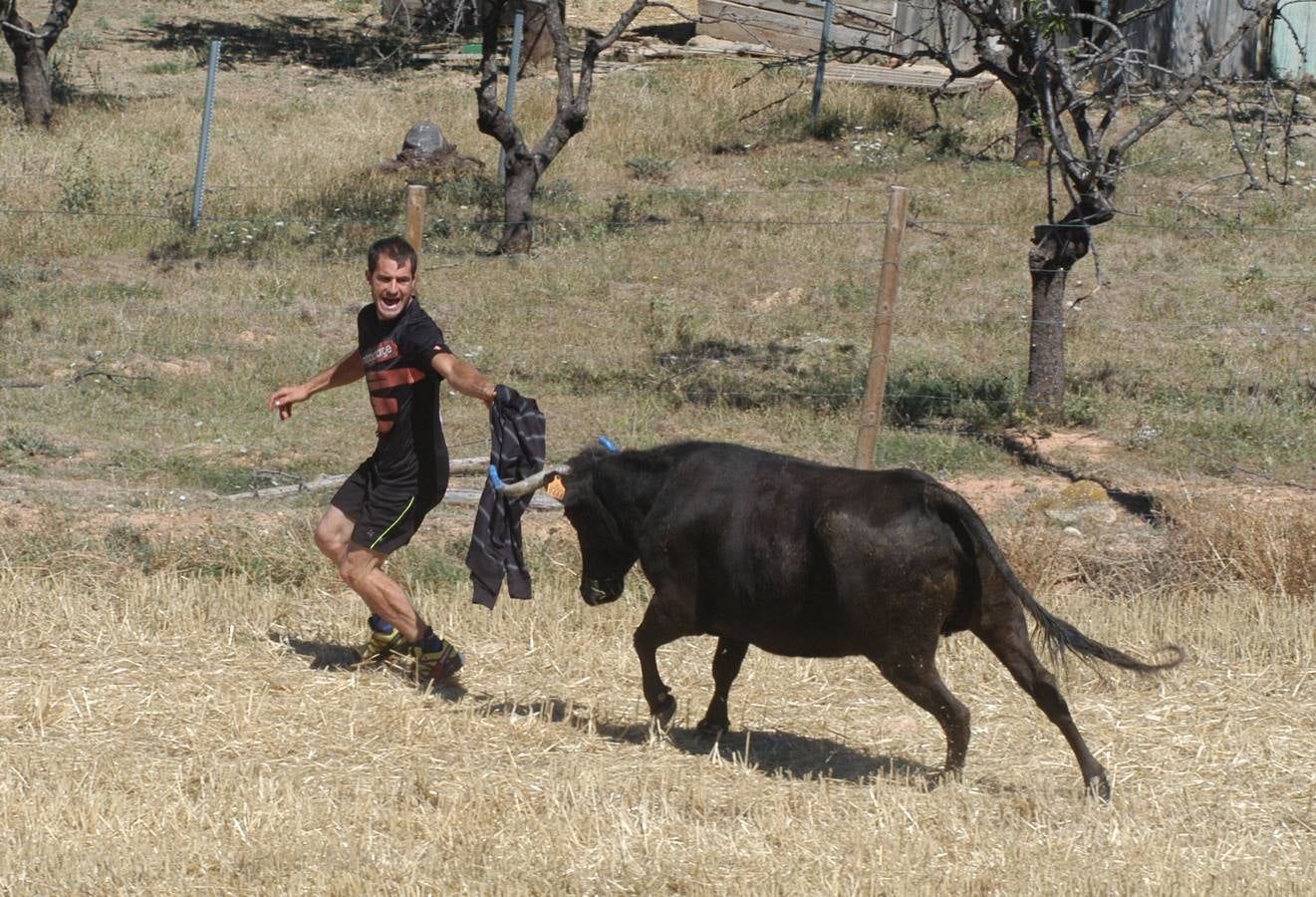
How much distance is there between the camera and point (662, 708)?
21.7 feet

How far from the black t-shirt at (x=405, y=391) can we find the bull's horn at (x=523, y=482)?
0.47 meters

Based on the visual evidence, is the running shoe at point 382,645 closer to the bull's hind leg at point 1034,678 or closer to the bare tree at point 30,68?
the bull's hind leg at point 1034,678

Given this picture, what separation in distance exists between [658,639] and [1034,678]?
1.50 meters

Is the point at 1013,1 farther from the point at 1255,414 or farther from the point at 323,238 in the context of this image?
the point at 323,238

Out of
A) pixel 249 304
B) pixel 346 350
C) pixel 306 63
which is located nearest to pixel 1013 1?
pixel 346 350

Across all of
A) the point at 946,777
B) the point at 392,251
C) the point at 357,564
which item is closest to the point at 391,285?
the point at 392,251

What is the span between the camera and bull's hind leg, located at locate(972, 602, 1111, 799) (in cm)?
593

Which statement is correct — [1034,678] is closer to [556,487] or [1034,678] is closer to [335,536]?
[556,487]

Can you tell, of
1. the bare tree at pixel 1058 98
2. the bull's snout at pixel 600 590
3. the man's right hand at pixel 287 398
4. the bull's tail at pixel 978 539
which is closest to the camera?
the bull's tail at pixel 978 539

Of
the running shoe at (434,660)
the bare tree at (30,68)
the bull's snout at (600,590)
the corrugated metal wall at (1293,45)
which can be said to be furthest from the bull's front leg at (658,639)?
the corrugated metal wall at (1293,45)

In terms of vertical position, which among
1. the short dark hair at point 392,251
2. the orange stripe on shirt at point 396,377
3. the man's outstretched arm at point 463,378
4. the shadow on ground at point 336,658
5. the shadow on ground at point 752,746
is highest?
the short dark hair at point 392,251

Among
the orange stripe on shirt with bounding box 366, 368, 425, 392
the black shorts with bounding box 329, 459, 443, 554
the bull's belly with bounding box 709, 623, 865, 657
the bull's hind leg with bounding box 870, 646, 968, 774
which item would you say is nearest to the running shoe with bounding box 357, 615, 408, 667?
the black shorts with bounding box 329, 459, 443, 554

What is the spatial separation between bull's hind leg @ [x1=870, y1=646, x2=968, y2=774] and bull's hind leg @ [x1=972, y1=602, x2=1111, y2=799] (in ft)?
0.80

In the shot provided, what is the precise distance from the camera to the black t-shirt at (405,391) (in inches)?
264
